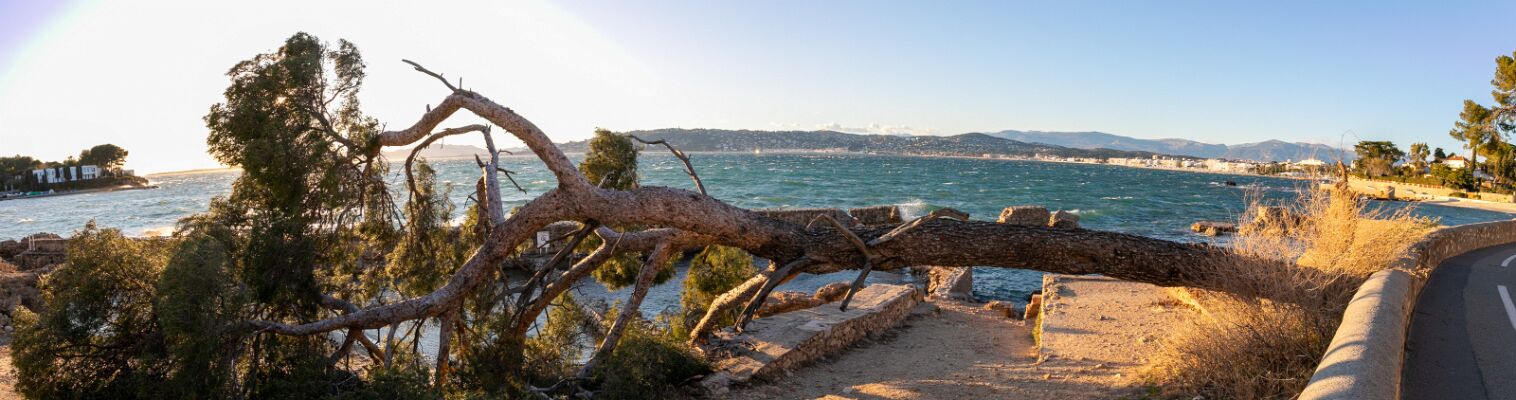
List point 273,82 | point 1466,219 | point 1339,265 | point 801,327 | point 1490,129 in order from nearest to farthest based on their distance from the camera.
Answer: point 273,82 → point 1339,265 → point 801,327 → point 1466,219 → point 1490,129

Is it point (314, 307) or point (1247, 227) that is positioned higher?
point (1247, 227)

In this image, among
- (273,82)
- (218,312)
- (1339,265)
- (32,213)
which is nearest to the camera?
(218,312)

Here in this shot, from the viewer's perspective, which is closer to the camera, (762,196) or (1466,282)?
(1466,282)

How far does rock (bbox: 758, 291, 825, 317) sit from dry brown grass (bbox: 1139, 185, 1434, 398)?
5.40 m

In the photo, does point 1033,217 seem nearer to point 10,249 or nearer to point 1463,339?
point 1463,339

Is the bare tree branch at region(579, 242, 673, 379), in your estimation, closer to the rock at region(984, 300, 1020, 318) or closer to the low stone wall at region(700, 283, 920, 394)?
the low stone wall at region(700, 283, 920, 394)

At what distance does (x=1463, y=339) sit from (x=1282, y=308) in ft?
4.36

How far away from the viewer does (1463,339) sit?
6.26 m

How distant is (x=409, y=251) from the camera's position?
27.1 feet

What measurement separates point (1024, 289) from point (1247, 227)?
35.4 feet

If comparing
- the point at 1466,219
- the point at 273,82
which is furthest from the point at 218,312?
the point at 1466,219

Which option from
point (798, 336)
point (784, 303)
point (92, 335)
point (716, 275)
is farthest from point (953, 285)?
point (92, 335)

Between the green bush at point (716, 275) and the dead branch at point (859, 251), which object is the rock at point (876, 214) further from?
the dead branch at point (859, 251)

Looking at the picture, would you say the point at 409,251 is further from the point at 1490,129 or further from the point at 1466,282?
the point at 1490,129
